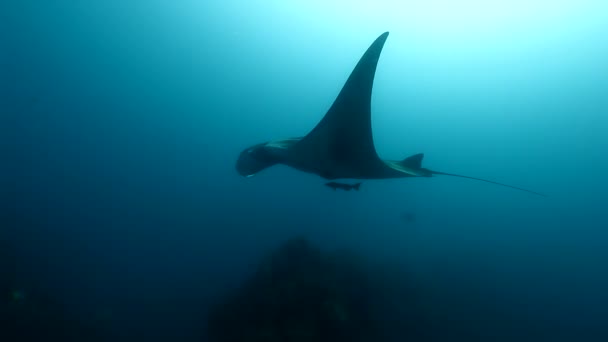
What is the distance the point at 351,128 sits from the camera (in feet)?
11.5

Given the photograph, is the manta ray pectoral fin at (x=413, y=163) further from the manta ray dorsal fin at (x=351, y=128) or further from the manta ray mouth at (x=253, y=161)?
the manta ray mouth at (x=253, y=161)

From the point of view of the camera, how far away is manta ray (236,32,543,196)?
3117mm

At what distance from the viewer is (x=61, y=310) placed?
1318cm

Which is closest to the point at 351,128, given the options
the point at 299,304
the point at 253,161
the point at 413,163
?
the point at 413,163

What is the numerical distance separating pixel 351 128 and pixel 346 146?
0.31m

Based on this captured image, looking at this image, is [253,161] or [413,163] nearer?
[413,163]

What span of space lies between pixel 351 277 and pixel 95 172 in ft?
127

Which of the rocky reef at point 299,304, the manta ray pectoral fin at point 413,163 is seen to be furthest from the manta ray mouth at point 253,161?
the rocky reef at point 299,304

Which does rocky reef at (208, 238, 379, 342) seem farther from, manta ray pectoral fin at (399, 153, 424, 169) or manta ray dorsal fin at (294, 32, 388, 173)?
manta ray dorsal fin at (294, 32, 388, 173)

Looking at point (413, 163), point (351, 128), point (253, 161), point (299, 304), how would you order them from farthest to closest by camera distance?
point (299, 304)
point (253, 161)
point (413, 163)
point (351, 128)

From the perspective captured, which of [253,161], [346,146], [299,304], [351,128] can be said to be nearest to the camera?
[351,128]

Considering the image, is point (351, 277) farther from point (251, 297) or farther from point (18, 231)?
point (18, 231)

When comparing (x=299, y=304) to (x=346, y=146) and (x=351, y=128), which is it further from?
(x=351, y=128)

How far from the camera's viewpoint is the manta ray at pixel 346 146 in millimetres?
3117
